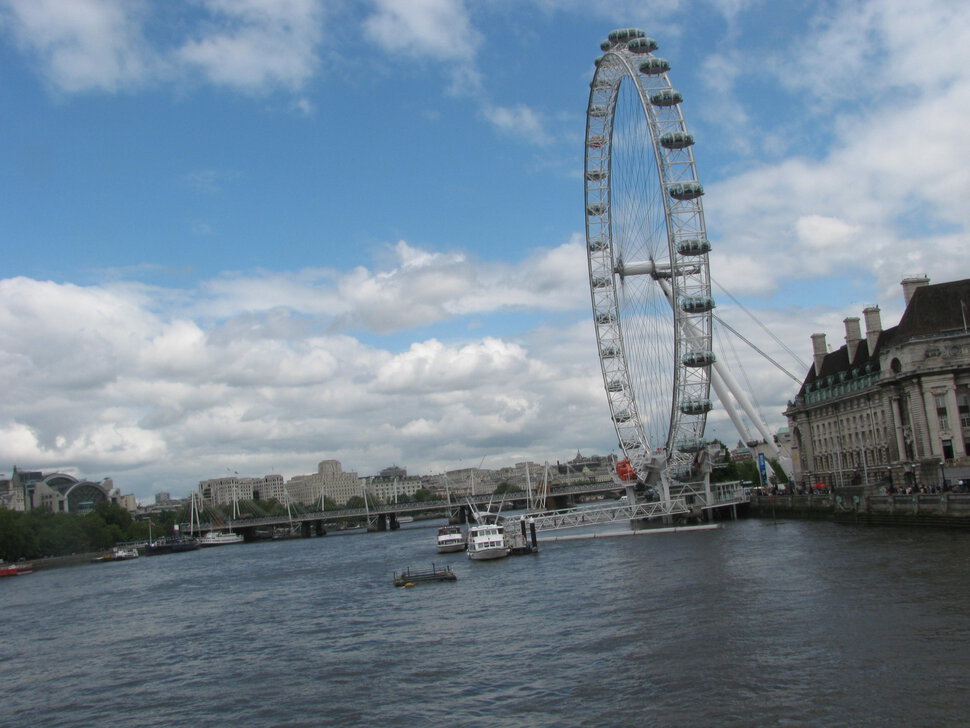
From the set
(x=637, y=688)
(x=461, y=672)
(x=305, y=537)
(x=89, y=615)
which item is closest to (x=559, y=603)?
(x=461, y=672)

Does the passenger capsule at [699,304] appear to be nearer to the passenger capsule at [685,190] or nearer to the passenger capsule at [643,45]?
the passenger capsule at [685,190]

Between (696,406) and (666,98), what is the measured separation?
20825mm

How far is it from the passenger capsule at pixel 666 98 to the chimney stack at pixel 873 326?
768 inches

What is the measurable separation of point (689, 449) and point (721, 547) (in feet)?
69.2

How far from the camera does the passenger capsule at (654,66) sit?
60.1 meters

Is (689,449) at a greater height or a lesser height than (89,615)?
greater

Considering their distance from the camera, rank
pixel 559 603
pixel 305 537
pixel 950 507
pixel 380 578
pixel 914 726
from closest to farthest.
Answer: pixel 914 726 → pixel 559 603 → pixel 950 507 → pixel 380 578 → pixel 305 537

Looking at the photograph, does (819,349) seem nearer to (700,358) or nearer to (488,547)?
(700,358)

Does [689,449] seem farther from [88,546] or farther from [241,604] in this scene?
[88,546]

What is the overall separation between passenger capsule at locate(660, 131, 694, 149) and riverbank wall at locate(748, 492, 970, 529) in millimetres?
23828

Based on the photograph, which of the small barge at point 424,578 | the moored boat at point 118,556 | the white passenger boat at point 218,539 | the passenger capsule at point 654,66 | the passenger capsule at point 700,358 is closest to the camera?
the small barge at point 424,578

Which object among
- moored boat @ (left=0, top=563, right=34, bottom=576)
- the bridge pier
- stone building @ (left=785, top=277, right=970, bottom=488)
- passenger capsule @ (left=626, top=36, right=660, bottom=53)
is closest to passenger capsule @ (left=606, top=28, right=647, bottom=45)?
passenger capsule @ (left=626, top=36, right=660, bottom=53)

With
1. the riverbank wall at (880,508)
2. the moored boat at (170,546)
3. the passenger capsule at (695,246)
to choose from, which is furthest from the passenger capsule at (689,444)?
the moored boat at (170,546)

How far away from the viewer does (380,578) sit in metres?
54.8
